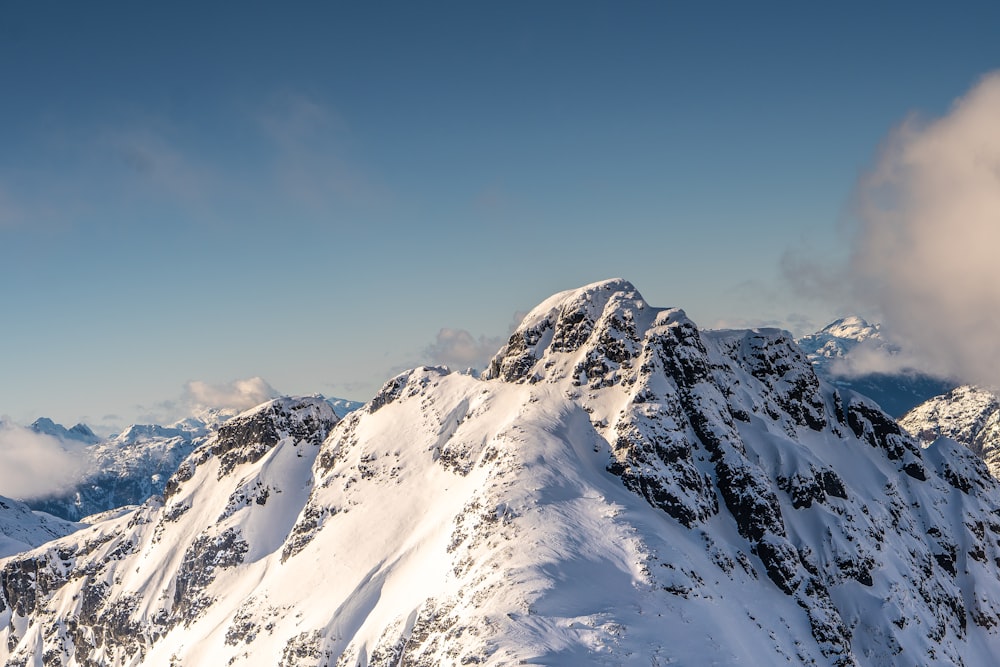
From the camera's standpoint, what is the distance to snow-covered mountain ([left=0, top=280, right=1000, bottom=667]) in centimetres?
9719

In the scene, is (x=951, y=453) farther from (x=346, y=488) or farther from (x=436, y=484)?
(x=346, y=488)

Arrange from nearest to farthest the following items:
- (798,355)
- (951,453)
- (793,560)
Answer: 1. (793,560)
2. (798,355)
3. (951,453)

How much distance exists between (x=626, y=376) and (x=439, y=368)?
167 ft

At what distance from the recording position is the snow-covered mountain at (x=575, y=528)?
319ft

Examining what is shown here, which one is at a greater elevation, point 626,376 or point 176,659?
point 626,376

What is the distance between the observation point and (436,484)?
136m

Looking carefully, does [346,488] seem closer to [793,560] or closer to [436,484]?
[436,484]

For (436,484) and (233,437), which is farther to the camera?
(233,437)

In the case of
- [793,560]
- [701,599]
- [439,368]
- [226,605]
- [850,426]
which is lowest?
[226,605]

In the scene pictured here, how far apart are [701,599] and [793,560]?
28.3 metres

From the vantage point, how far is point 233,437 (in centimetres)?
19000

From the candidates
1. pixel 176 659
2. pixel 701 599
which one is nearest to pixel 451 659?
pixel 701 599

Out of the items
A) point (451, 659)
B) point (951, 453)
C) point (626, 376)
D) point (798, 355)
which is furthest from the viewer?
point (951, 453)

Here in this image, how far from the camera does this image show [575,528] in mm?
105562
